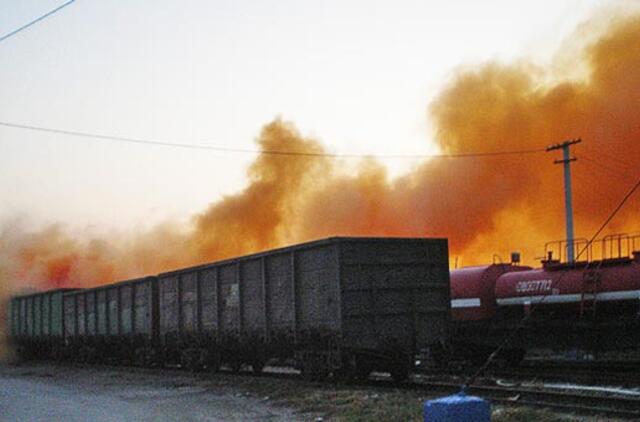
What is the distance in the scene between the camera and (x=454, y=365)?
2336 centimetres

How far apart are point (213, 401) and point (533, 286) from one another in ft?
29.6

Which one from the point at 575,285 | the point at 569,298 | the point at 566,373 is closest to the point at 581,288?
the point at 575,285

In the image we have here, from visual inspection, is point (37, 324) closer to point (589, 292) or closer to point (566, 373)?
point (566, 373)

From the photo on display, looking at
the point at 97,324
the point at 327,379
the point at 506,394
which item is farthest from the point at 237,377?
the point at 97,324

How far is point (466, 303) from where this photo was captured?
22188 millimetres

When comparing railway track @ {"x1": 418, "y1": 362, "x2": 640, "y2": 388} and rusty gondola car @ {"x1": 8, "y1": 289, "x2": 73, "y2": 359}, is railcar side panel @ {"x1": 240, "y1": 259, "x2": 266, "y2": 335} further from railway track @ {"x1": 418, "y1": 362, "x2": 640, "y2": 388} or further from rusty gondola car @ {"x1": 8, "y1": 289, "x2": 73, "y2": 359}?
rusty gondola car @ {"x1": 8, "y1": 289, "x2": 73, "y2": 359}

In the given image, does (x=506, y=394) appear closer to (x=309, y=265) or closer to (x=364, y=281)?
(x=364, y=281)

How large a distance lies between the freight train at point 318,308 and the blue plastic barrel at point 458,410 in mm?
10228

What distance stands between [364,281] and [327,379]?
2482 mm

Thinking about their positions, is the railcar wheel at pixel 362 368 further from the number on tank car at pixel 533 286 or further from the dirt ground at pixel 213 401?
the number on tank car at pixel 533 286

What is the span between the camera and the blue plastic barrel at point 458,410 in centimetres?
598

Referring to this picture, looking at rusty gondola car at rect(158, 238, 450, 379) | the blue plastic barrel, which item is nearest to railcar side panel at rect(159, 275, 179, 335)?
rusty gondola car at rect(158, 238, 450, 379)

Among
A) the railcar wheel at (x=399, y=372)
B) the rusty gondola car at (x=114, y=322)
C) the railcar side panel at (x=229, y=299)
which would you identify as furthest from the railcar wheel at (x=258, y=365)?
the rusty gondola car at (x=114, y=322)

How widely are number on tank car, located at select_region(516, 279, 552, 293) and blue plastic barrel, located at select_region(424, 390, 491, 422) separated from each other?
1442cm
